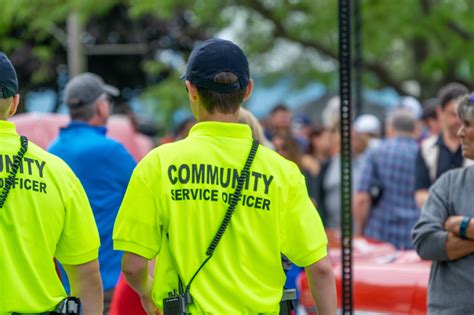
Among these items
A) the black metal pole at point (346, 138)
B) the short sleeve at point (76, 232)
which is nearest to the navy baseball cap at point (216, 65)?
the short sleeve at point (76, 232)

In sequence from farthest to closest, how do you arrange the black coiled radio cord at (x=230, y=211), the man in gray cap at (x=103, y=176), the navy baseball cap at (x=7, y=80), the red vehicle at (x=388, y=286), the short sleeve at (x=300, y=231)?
the red vehicle at (x=388, y=286), the man in gray cap at (x=103, y=176), the navy baseball cap at (x=7, y=80), the short sleeve at (x=300, y=231), the black coiled radio cord at (x=230, y=211)

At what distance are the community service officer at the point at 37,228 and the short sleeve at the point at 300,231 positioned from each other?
0.73 m

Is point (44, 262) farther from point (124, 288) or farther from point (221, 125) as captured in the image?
point (124, 288)

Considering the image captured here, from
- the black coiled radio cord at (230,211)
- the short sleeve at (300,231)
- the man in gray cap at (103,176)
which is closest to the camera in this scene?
the black coiled radio cord at (230,211)

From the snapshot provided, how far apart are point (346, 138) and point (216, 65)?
1666mm

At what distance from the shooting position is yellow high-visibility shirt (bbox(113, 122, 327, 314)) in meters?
4.06

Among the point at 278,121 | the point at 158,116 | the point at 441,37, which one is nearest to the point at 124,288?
the point at 278,121

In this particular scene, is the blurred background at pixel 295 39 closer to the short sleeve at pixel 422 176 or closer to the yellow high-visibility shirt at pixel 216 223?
the short sleeve at pixel 422 176

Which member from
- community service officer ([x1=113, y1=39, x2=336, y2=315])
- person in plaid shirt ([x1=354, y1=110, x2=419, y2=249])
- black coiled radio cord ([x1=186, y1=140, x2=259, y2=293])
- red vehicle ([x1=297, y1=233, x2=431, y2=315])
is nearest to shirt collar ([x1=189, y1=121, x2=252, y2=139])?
community service officer ([x1=113, y1=39, x2=336, y2=315])

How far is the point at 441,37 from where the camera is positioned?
1700 cm

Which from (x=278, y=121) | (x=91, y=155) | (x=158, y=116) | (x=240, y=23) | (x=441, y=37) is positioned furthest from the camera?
(x=158, y=116)

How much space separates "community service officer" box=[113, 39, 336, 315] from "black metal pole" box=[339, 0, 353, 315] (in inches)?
59.1

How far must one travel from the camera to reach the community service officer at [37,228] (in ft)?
13.4

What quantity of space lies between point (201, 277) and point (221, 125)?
0.57m
